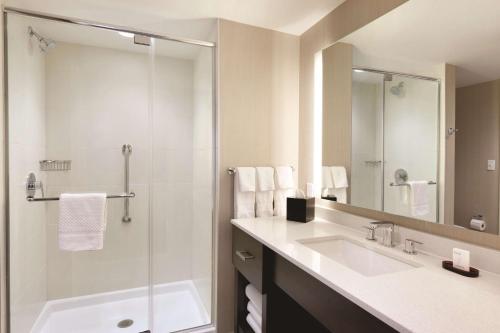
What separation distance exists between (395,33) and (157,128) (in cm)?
191

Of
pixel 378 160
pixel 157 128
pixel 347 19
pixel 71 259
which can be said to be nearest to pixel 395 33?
pixel 347 19

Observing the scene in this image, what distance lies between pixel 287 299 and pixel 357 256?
17.1 inches

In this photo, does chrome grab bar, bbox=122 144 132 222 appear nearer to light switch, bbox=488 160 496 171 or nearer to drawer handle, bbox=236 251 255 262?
drawer handle, bbox=236 251 255 262

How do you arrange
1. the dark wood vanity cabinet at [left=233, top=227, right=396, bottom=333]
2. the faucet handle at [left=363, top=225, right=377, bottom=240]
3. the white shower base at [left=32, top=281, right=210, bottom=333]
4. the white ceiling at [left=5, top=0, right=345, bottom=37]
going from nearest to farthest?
the dark wood vanity cabinet at [left=233, top=227, right=396, bottom=333] → the faucet handle at [left=363, top=225, right=377, bottom=240] → the white ceiling at [left=5, top=0, right=345, bottom=37] → the white shower base at [left=32, top=281, right=210, bottom=333]

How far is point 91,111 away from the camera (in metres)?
2.23

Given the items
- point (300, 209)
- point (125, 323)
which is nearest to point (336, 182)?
point (300, 209)

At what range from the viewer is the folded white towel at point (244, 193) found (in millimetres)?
1847

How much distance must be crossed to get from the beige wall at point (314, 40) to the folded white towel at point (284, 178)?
142 mm

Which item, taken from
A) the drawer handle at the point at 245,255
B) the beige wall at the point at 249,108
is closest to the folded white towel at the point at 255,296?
the drawer handle at the point at 245,255

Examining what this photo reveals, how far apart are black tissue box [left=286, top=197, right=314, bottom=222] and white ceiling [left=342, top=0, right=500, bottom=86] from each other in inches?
35.4

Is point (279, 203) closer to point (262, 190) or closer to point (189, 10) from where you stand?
point (262, 190)

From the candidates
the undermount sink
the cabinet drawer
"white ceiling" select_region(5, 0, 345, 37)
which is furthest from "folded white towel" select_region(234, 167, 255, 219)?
"white ceiling" select_region(5, 0, 345, 37)

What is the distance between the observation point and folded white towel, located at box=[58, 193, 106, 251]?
171cm

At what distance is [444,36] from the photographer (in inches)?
46.8
